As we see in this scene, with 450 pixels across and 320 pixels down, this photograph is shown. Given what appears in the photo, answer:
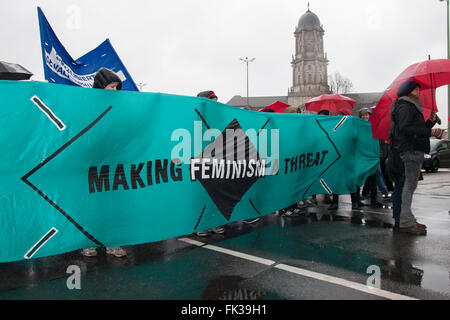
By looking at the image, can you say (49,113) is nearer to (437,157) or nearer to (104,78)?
(104,78)

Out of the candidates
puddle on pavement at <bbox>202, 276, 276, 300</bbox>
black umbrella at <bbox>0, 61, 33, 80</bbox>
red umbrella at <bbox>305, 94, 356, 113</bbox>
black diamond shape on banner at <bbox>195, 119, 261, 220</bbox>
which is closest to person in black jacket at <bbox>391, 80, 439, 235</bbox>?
black diamond shape on banner at <bbox>195, 119, 261, 220</bbox>

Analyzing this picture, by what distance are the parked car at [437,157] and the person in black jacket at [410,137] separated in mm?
12269

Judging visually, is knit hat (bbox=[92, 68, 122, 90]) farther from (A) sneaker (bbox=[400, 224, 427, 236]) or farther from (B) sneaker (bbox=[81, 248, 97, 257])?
(A) sneaker (bbox=[400, 224, 427, 236])

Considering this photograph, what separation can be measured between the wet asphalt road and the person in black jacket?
31cm

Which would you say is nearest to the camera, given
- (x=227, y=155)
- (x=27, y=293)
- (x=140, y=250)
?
(x=27, y=293)

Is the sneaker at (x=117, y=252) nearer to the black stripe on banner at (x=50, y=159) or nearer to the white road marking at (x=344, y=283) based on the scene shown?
the black stripe on banner at (x=50, y=159)

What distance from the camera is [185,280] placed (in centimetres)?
310

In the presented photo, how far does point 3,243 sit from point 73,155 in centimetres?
92

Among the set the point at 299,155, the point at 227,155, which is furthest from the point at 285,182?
the point at 227,155

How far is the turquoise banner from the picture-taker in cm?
296

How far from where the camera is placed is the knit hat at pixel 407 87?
4.71 m

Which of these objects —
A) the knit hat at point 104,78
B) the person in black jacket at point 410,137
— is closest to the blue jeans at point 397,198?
the person in black jacket at point 410,137

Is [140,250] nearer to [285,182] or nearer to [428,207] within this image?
[285,182]
